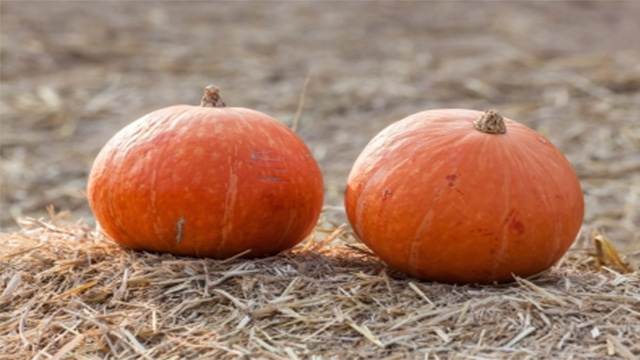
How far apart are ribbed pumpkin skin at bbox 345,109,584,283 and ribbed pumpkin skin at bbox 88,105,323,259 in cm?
32

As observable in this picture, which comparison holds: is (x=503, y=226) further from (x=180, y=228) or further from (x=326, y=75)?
(x=326, y=75)

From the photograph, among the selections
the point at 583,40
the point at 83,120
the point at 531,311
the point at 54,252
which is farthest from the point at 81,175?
the point at 583,40

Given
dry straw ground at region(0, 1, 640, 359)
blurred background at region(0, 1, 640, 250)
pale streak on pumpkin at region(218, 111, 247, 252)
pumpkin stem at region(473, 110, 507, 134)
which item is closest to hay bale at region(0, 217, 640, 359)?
dry straw ground at region(0, 1, 640, 359)

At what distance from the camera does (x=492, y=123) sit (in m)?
3.45

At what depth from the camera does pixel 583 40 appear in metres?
11.9

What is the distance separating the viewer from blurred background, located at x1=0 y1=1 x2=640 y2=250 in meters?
7.18

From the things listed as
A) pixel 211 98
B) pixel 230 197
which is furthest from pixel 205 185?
pixel 211 98

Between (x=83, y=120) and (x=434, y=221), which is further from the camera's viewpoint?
(x=83, y=120)

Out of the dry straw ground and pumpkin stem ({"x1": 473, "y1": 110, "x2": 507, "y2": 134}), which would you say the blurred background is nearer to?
the dry straw ground

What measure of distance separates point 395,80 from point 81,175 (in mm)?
3792

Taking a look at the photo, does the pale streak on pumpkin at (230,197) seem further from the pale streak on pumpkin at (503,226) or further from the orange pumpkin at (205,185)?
the pale streak on pumpkin at (503,226)

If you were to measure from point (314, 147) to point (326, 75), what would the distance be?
2211mm

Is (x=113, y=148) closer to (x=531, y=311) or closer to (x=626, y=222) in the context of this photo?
(x=531, y=311)

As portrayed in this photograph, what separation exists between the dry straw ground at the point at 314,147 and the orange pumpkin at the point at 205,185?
0.39 feet
